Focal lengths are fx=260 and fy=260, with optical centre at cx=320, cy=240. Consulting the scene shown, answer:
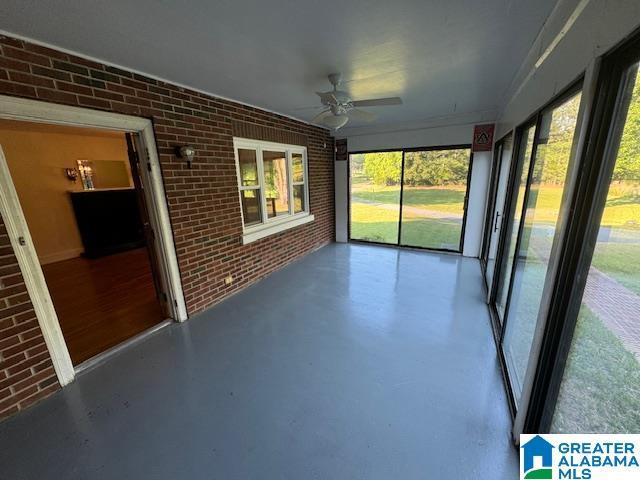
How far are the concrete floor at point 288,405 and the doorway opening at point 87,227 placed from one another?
2.69ft

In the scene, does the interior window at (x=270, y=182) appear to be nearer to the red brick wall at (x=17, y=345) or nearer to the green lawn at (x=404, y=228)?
the green lawn at (x=404, y=228)

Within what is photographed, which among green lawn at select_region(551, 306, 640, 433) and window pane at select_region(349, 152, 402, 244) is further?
window pane at select_region(349, 152, 402, 244)

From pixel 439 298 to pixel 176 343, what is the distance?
2864 millimetres

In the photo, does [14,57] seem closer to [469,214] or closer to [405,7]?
[405,7]

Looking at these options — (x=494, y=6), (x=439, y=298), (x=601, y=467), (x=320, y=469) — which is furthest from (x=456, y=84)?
(x=320, y=469)

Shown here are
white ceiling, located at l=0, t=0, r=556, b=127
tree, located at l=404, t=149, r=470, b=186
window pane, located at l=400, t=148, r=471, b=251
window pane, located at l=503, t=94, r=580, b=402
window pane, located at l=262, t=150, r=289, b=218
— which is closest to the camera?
white ceiling, located at l=0, t=0, r=556, b=127

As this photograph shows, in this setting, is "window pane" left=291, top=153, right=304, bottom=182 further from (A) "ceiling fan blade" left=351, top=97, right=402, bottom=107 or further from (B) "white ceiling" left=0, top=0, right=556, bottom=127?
(A) "ceiling fan blade" left=351, top=97, right=402, bottom=107

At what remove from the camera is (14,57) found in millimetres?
1616

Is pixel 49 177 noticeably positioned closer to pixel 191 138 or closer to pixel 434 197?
pixel 191 138

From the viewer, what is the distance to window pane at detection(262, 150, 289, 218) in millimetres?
3861

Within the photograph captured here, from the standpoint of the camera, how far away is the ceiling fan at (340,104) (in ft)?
7.47

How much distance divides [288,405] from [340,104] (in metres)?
2.47

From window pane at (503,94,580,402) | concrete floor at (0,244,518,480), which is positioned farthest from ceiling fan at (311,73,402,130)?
concrete floor at (0,244,518,480)

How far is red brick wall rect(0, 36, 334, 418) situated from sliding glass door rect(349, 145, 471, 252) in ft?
5.96
